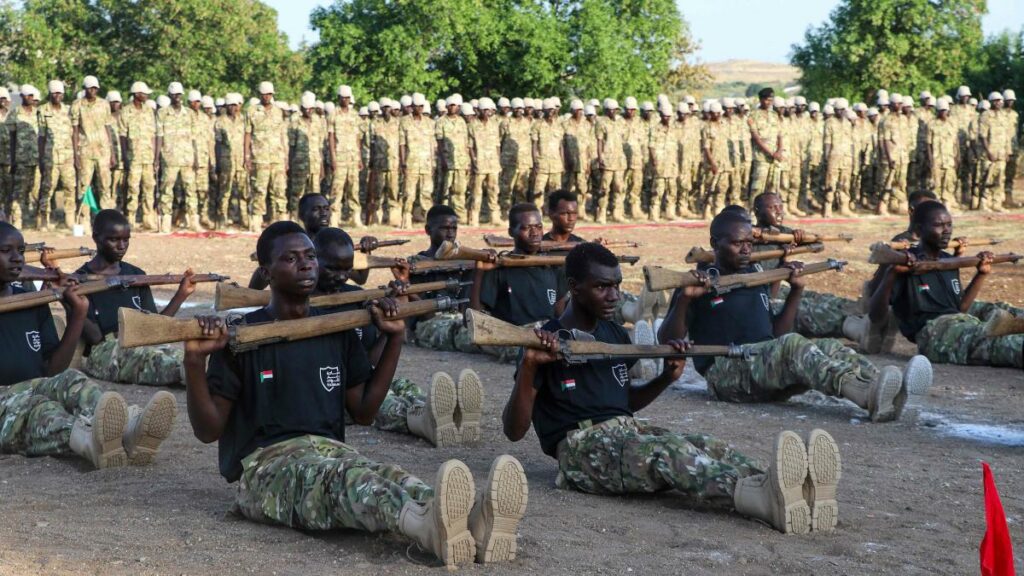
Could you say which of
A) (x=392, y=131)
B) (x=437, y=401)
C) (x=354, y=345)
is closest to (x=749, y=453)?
(x=437, y=401)

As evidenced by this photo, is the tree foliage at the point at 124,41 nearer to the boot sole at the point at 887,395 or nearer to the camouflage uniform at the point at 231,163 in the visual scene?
the camouflage uniform at the point at 231,163

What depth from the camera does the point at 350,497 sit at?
528 centimetres

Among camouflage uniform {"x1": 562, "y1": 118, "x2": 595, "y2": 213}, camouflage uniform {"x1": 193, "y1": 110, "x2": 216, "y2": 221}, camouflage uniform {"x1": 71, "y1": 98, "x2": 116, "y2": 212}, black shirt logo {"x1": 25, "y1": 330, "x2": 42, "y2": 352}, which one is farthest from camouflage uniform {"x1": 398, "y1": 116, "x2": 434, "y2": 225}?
black shirt logo {"x1": 25, "y1": 330, "x2": 42, "y2": 352}

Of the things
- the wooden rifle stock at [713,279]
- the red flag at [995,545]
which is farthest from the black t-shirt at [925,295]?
the red flag at [995,545]

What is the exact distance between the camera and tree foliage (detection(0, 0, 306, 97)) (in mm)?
29719

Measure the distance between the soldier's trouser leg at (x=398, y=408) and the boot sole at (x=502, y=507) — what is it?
2794mm

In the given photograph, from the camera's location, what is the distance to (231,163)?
854 inches

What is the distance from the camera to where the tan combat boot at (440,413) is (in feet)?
24.9

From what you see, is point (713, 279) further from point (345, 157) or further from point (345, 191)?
point (345, 191)

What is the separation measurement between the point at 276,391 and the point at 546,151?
1863 cm

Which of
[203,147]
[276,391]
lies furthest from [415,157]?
[276,391]

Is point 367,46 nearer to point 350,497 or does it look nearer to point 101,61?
point 101,61

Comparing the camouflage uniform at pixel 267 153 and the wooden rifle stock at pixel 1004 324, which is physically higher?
the camouflage uniform at pixel 267 153

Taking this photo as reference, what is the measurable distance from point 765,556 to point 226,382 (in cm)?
235
